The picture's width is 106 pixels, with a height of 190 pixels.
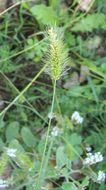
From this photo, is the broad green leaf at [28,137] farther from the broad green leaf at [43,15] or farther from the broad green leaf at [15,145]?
the broad green leaf at [43,15]

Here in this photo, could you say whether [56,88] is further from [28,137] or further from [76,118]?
[28,137]

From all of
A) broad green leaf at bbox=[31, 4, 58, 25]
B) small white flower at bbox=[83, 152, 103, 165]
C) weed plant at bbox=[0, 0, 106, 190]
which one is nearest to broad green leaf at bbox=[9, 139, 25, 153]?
weed plant at bbox=[0, 0, 106, 190]

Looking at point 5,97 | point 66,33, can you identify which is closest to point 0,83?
point 5,97

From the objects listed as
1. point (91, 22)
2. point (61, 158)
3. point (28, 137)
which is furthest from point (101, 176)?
point (91, 22)

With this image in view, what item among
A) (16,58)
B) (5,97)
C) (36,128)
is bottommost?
(36,128)

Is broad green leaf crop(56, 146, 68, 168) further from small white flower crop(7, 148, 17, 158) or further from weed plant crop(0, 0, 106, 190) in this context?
small white flower crop(7, 148, 17, 158)

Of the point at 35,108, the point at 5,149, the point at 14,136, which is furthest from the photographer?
the point at 35,108

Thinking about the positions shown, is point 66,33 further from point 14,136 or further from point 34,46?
point 14,136
